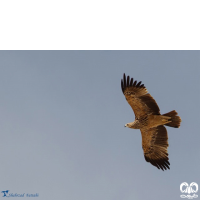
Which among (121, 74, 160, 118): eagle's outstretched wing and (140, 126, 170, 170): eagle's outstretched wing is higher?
(121, 74, 160, 118): eagle's outstretched wing

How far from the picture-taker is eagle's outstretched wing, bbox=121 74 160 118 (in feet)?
34.1

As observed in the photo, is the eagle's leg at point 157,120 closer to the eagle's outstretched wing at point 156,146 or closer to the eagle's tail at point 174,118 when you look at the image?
the eagle's tail at point 174,118

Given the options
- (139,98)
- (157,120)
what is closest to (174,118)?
(157,120)

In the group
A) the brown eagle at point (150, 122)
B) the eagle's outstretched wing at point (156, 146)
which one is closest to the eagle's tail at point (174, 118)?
the brown eagle at point (150, 122)

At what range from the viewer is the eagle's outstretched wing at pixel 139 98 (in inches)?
410

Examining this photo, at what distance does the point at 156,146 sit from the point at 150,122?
124 centimetres

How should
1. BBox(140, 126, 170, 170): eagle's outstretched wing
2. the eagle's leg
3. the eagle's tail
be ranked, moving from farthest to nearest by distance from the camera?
BBox(140, 126, 170, 170): eagle's outstretched wing, the eagle's leg, the eagle's tail

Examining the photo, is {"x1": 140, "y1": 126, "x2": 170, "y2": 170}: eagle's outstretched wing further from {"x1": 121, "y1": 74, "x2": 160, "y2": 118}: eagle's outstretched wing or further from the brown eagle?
{"x1": 121, "y1": 74, "x2": 160, "y2": 118}: eagle's outstretched wing

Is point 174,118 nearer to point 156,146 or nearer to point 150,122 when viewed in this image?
point 150,122

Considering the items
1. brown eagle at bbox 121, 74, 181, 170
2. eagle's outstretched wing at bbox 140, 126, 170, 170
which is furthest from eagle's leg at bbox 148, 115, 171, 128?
eagle's outstretched wing at bbox 140, 126, 170, 170

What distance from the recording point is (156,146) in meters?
11.5
